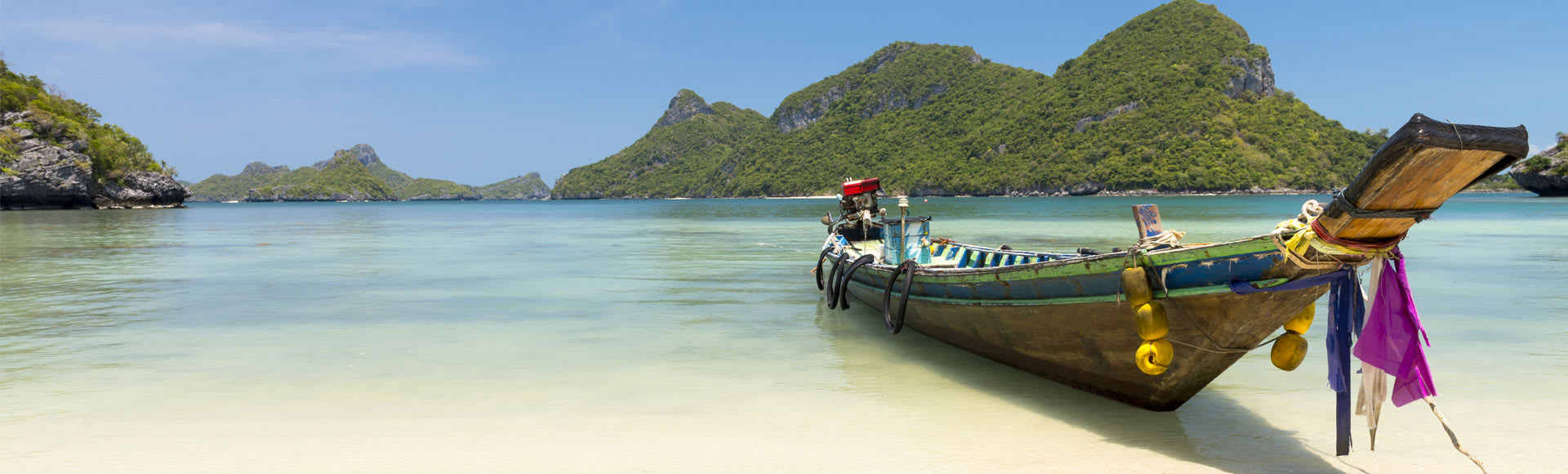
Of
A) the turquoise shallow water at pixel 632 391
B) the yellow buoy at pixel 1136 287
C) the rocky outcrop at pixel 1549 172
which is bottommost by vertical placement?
the turquoise shallow water at pixel 632 391

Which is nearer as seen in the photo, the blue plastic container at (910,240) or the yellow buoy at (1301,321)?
the yellow buoy at (1301,321)

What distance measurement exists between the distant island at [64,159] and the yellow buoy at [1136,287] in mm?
80115

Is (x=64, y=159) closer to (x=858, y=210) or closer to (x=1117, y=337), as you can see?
(x=858, y=210)

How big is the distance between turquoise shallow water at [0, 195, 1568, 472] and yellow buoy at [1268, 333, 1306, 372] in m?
0.67

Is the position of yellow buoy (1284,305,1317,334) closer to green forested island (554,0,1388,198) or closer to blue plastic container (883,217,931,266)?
blue plastic container (883,217,931,266)

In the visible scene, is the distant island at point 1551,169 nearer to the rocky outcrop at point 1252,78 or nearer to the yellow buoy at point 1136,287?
the rocky outcrop at point 1252,78

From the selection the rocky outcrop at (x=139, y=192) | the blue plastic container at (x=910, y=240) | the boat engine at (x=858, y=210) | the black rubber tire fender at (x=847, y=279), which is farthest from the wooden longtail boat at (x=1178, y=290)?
the rocky outcrop at (x=139, y=192)

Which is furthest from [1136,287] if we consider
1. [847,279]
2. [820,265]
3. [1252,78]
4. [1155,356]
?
[1252,78]

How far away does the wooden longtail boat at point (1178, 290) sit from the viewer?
11.7ft

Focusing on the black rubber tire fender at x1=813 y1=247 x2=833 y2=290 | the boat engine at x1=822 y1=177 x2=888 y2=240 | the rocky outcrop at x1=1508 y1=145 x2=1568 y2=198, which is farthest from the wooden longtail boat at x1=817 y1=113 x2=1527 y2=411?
the rocky outcrop at x1=1508 y1=145 x2=1568 y2=198

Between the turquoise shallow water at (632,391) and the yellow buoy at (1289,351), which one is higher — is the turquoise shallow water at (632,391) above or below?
below

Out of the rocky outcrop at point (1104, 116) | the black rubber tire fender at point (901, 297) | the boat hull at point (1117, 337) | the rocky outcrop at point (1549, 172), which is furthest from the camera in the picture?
the rocky outcrop at point (1104, 116)

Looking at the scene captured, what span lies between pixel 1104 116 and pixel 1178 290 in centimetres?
13952

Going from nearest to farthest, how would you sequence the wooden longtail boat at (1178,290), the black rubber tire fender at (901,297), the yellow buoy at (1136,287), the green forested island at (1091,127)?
the wooden longtail boat at (1178,290) < the yellow buoy at (1136,287) < the black rubber tire fender at (901,297) < the green forested island at (1091,127)
